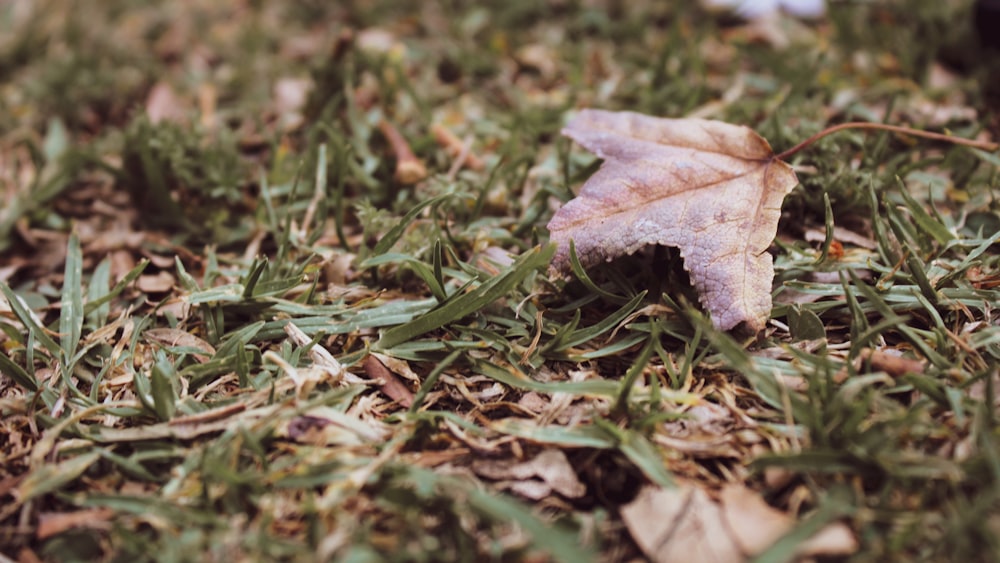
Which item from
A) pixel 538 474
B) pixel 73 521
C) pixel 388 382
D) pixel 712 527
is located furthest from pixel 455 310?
pixel 73 521

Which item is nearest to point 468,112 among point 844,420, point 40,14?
point 844,420

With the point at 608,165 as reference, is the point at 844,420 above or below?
below

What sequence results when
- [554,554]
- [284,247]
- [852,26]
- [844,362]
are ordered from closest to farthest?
1. [554,554]
2. [844,362]
3. [284,247]
4. [852,26]

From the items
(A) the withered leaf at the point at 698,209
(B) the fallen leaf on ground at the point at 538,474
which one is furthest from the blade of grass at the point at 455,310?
(B) the fallen leaf on ground at the point at 538,474

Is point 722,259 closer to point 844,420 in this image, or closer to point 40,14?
point 844,420

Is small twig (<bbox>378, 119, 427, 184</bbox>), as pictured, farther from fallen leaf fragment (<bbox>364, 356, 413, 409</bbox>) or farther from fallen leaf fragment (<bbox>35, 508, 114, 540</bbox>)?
fallen leaf fragment (<bbox>35, 508, 114, 540</bbox>)

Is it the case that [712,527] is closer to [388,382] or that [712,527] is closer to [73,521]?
[388,382]

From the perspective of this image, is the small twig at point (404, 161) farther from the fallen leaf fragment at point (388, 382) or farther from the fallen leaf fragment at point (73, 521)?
the fallen leaf fragment at point (73, 521)
